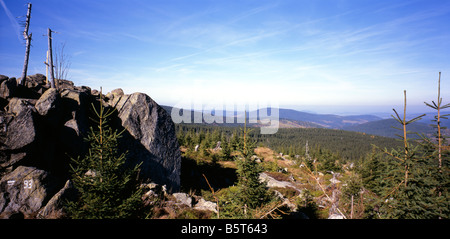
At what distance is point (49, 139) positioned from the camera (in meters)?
11.6

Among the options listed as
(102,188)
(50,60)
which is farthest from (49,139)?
(102,188)

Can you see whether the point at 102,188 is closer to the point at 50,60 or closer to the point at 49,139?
the point at 49,139

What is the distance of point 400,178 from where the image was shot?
4.89 m

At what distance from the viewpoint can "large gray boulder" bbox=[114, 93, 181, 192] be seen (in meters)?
16.0

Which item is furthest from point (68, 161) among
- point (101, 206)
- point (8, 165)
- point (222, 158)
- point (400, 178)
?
point (222, 158)

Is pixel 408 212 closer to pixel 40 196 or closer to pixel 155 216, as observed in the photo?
pixel 155 216

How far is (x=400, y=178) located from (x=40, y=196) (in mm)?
15653

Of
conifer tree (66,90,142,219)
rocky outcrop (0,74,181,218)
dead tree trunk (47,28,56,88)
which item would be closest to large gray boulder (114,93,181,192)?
rocky outcrop (0,74,181,218)

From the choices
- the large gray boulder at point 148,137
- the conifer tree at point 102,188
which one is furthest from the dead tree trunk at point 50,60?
the conifer tree at point 102,188

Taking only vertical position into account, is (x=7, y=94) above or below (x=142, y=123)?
above

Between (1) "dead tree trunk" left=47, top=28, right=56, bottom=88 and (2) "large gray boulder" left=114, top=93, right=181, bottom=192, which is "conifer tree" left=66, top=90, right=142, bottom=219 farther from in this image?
(1) "dead tree trunk" left=47, top=28, right=56, bottom=88

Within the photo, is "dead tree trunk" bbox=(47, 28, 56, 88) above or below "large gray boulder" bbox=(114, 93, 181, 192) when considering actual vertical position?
above

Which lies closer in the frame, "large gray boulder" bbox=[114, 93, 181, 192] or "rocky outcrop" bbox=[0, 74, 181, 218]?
"rocky outcrop" bbox=[0, 74, 181, 218]

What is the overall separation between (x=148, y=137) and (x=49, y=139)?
21.6 feet
